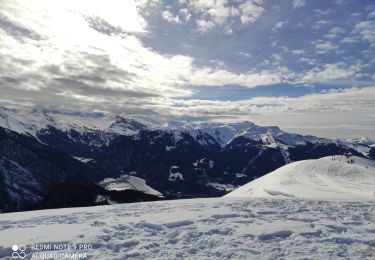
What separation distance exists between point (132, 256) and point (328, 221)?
9.97 meters

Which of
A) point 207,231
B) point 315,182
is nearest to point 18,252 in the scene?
point 207,231

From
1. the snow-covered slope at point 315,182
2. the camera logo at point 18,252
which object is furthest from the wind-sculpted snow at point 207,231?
the snow-covered slope at point 315,182

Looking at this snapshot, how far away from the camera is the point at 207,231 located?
16.7m

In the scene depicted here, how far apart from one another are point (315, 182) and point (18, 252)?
3661cm

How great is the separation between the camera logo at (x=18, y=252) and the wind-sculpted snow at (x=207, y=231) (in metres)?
0.16

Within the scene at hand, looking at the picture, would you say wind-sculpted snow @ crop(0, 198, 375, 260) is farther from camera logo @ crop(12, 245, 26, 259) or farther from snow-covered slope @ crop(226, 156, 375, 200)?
snow-covered slope @ crop(226, 156, 375, 200)

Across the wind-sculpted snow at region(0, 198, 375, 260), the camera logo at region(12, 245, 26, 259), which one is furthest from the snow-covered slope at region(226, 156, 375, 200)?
the camera logo at region(12, 245, 26, 259)

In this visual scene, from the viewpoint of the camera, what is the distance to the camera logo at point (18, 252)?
13.5 m

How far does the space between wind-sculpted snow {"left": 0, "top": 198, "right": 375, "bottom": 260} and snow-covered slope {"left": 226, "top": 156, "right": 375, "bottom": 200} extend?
544 inches

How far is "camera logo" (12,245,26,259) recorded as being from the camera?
1354 cm

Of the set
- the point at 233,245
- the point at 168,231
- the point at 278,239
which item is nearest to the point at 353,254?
the point at 278,239

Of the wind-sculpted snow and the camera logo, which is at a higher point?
the wind-sculpted snow

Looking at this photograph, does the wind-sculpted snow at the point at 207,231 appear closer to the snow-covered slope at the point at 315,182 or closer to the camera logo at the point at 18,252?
the camera logo at the point at 18,252

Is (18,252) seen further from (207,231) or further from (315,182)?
(315,182)
